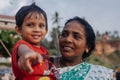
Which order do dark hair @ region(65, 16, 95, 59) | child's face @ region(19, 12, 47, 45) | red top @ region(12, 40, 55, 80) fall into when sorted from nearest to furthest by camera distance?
red top @ region(12, 40, 55, 80), child's face @ region(19, 12, 47, 45), dark hair @ region(65, 16, 95, 59)

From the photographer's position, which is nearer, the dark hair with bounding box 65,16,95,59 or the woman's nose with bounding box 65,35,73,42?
the woman's nose with bounding box 65,35,73,42

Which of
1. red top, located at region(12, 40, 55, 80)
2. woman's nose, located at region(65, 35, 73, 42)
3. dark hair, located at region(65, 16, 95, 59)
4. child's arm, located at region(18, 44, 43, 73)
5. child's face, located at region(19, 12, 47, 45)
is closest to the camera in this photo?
child's arm, located at region(18, 44, 43, 73)

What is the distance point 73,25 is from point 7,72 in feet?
34.4

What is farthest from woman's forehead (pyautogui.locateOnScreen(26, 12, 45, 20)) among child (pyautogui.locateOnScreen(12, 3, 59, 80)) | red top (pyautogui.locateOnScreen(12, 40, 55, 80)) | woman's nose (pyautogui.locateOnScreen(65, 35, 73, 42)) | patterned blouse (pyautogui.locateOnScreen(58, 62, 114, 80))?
patterned blouse (pyautogui.locateOnScreen(58, 62, 114, 80))

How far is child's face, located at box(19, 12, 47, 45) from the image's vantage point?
272 centimetres

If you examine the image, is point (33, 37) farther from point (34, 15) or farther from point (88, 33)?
point (88, 33)

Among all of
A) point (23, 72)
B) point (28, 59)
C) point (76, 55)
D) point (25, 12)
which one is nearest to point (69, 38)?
point (76, 55)

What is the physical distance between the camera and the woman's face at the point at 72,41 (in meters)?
2.99

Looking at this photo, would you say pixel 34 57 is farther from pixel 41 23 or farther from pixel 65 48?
pixel 65 48

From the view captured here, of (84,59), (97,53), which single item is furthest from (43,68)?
(97,53)

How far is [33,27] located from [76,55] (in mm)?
488

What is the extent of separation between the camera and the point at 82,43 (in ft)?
10.1

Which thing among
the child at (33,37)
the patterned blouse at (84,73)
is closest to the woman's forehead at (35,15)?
the child at (33,37)

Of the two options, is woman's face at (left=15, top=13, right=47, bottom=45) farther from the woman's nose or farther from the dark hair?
the dark hair
